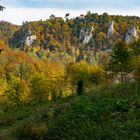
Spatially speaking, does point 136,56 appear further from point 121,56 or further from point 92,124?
point 92,124

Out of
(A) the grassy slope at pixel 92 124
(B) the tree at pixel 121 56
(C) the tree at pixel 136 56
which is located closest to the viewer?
(A) the grassy slope at pixel 92 124

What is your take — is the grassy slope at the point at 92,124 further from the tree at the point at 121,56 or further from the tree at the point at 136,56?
the tree at the point at 121,56

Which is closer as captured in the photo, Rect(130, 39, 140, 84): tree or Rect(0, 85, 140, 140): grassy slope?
Rect(0, 85, 140, 140): grassy slope

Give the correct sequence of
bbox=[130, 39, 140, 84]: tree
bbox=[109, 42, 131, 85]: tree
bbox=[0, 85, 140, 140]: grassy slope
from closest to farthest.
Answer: bbox=[0, 85, 140, 140]: grassy slope → bbox=[130, 39, 140, 84]: tree → bbox=[109, 42, 131, 85]: tree

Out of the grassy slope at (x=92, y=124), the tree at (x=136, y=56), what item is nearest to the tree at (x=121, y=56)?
the tree at (x=136, y=56)

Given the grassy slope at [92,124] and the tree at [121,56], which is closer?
the grassy slope at [92,124]

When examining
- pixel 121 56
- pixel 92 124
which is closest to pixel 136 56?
pixel 121 56

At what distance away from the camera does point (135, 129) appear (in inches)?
481

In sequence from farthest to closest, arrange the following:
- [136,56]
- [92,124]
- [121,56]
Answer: [136,56]
[121,56]
[92,124]

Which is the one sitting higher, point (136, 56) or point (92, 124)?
point (136, 56)

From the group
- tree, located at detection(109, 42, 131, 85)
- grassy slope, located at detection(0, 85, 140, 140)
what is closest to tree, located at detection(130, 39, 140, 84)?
tree, located at detection(109, 42, 131, 85)

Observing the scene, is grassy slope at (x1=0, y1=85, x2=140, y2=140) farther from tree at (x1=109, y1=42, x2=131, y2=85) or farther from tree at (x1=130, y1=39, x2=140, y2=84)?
tree at (x1=109, y1=42, x2=131, y2=85)

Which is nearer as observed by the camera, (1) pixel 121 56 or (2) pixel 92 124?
(2) pixel 92 124

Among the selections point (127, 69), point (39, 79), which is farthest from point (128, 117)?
point (39, 79)
